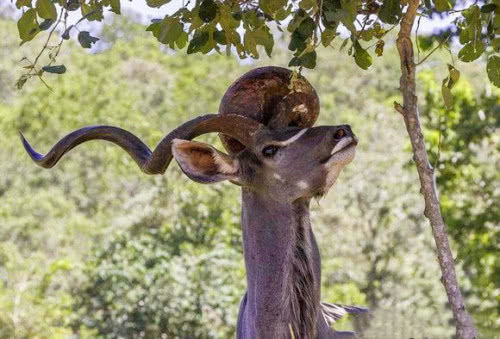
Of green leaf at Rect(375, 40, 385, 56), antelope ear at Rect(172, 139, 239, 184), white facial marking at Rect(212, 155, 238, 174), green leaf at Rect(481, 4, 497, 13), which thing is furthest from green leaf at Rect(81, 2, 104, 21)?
green leaf at Rect(481, 4, 497, 13)

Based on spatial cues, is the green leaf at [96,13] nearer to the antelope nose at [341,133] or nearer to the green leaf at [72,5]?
the green leaf at [72,5]

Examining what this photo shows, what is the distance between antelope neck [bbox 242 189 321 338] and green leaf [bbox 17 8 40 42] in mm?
1203

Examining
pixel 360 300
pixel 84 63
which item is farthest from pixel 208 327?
pixel 84 63

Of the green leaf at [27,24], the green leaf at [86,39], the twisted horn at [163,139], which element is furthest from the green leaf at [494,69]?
the green leaf at [27,24]

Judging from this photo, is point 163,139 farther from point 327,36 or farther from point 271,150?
point 327,36

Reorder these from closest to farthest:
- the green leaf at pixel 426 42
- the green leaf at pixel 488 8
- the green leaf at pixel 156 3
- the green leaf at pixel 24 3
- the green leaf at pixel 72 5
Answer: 1. the green leaf at pixel 488 8
2. the green leaf at pixel 156 3
3. the green leaf at pixel 24 3
4. the green leaf at pixel 72 5
5. the green leaf at pixel 426 42

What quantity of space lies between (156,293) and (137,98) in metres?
22.4

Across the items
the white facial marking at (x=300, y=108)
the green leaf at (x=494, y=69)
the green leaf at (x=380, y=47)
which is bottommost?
the green leaf at (x=494, y=69)

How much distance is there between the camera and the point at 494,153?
14406 mm

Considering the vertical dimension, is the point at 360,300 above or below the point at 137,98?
below

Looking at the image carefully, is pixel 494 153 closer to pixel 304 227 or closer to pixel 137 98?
pixel 304 227

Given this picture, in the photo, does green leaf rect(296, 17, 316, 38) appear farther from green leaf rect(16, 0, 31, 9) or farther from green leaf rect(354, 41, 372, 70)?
green leaf rect(16, 0, 31, 9)

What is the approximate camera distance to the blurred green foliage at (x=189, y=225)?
14.3 meters

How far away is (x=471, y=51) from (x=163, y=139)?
1388 millimetres
